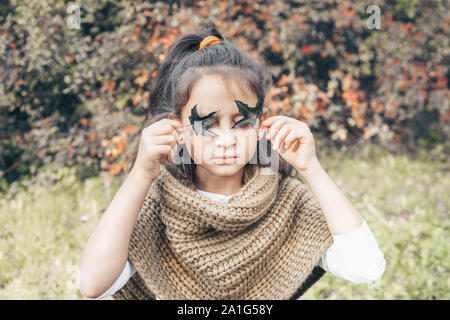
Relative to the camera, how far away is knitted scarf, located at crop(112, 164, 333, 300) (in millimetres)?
1354

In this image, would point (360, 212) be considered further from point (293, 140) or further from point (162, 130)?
point (162, 130)

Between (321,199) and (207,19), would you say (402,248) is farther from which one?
(207,19)

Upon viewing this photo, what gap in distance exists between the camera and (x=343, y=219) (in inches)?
51.5

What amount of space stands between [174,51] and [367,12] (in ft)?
9.96

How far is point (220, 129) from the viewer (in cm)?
131

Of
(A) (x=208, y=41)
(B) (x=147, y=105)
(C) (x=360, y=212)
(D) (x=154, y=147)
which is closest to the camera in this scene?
(D) (x=154, y=147)

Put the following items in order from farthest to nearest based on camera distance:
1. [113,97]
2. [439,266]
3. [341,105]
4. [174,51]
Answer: [341,105] → [113,97] → [439,266] → [174,51]

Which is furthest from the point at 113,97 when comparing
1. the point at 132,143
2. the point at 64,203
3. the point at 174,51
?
the point at 174,51

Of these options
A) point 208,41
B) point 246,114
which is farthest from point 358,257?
point 208,41

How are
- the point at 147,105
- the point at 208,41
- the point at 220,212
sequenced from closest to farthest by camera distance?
1. the point at 220,212
2. the point at 208,41
3. the point at 147,105

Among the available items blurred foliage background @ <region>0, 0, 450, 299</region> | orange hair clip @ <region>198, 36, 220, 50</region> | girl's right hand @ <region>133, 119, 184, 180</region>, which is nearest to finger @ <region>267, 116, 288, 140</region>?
girl's right hand @ <region>133, 119, 184, 180</region>

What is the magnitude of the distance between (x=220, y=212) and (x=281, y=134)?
306 mm

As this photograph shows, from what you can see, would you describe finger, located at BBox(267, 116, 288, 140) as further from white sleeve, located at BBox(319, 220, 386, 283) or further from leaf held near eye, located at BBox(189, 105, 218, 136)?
white sleeve, located at BBox(319, 220, 386, 283)

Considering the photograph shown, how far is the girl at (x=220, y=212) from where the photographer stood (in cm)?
126
